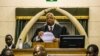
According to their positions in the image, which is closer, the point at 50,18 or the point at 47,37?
the point at 47,37

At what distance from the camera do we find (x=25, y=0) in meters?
8.85

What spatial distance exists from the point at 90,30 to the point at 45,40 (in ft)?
12.7

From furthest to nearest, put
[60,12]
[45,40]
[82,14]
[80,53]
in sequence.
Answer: [82,14]
[60,12]
[45,40]
[80,53]

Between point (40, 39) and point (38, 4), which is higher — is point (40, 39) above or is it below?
below

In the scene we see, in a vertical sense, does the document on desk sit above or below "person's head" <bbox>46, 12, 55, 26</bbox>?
below

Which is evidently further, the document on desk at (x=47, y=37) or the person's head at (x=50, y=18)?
the person's head at (x=50, y=18)

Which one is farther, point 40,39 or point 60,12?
point 60,12

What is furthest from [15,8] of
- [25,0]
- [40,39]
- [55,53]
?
[55,53]

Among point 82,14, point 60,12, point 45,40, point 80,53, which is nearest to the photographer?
point 80,53

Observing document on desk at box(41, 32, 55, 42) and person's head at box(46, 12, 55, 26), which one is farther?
person's head at box(46, 12, 55, 26)

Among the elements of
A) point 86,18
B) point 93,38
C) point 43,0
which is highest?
point 43,0

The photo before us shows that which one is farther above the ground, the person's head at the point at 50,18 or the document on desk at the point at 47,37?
the person's head at the point at 50,18

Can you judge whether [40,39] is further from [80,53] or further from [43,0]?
[43,0]

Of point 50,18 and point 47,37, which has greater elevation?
point 50,18
